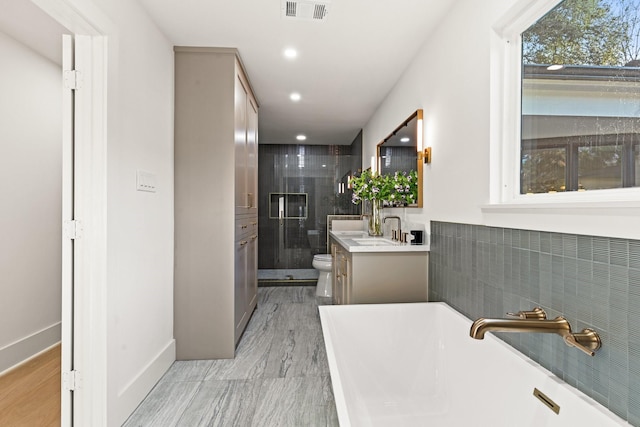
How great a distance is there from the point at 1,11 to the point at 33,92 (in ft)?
2.14

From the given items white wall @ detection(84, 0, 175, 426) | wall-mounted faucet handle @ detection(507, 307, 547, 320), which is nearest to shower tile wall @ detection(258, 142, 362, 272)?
white wall @ detection(84, 0, 175, 426)

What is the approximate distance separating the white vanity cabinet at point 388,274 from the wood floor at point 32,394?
1900 millimetres

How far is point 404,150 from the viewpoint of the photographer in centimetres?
298

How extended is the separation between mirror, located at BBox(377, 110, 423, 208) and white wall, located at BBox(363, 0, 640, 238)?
86 millimetres

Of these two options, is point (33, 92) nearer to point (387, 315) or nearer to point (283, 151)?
point (387, 315)

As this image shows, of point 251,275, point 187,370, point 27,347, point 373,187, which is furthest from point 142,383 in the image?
point 373,187

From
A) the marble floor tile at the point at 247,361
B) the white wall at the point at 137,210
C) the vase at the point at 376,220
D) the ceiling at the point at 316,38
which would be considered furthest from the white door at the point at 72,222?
the vase at the point at 376,220

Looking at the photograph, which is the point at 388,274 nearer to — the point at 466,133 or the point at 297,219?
the point at 466,133

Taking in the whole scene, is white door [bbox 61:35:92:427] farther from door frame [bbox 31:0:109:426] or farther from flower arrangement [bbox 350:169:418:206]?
flower arrangement [bbox 350:169:418:206]

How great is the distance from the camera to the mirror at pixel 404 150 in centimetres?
260

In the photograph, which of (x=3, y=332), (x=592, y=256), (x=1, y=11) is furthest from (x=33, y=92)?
(x=592, y=256)

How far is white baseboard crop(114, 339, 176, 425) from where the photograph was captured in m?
1.80

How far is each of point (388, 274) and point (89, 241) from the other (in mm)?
1799

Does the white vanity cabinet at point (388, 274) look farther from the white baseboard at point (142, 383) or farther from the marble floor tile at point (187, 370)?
the white baseboard at point (142, 383)
